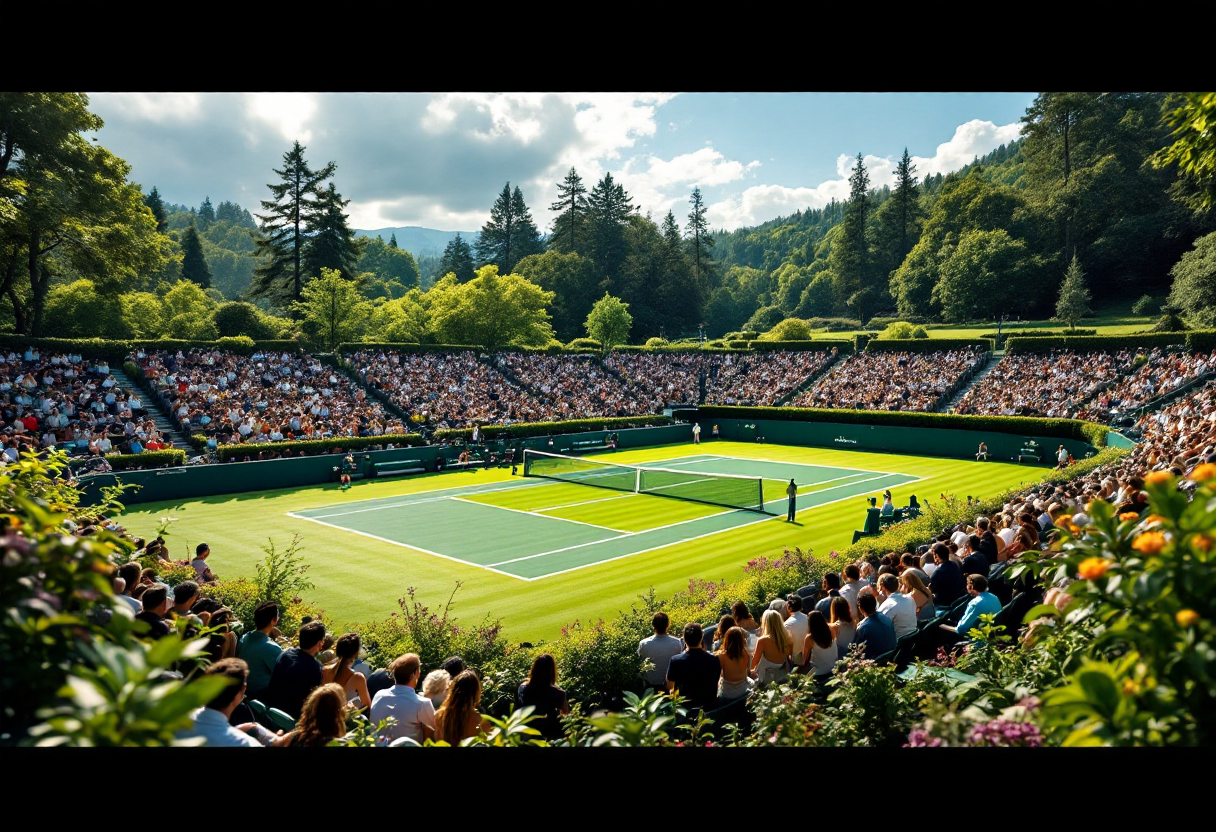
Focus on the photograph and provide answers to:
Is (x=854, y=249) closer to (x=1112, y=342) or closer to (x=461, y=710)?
(x=1112, y=342)

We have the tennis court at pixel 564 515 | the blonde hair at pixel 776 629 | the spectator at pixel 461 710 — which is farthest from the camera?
the tennis court at pixel 564 515

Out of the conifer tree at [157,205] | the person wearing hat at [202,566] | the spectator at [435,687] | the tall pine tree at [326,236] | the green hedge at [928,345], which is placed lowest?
the person wearing hat at [202,566]

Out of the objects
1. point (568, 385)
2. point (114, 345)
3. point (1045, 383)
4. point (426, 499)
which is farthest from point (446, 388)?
point (1045, 383)

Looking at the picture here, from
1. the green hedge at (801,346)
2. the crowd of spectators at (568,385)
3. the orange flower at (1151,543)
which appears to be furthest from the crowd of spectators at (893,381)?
the orange flower at (1151,543)

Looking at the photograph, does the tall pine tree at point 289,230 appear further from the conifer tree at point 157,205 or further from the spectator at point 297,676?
the spectator at point 297,676

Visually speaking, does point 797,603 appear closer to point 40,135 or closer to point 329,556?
point 329,556

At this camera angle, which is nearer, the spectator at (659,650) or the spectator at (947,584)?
the spectator at (659,650)
